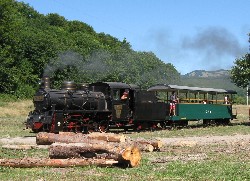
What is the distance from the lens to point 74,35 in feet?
275

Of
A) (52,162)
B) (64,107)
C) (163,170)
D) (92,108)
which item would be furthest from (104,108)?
(163,170)

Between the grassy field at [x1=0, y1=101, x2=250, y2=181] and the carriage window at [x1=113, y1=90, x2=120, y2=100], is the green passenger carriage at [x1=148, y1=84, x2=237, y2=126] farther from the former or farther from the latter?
the grassy field at [x1=0, y1=101, x2=250, y2=181]

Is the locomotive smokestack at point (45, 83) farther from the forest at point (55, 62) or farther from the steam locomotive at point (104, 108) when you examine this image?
the forest at point (55, 62)

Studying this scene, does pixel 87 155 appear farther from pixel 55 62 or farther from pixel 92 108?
pixel 55 62

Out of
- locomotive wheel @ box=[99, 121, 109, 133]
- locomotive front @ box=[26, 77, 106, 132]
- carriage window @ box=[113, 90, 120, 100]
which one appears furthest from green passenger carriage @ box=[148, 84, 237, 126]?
locomotive front @ box=[26, 77, 106, 132]

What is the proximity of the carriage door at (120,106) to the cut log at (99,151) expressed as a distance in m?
12.9

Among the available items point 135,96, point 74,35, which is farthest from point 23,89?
point 135,96

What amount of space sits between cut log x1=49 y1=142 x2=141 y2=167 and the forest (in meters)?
37.0

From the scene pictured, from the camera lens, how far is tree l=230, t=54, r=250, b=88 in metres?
35.0

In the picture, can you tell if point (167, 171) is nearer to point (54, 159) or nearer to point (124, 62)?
point (54, 159)

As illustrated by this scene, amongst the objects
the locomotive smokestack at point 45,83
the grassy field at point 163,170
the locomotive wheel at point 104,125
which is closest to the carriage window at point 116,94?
the locomotive wheel at point 104,125

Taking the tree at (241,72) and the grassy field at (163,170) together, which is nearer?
the grassy field at (163,170)

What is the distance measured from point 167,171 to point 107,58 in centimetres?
5823

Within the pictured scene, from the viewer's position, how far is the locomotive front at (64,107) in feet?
72.5
